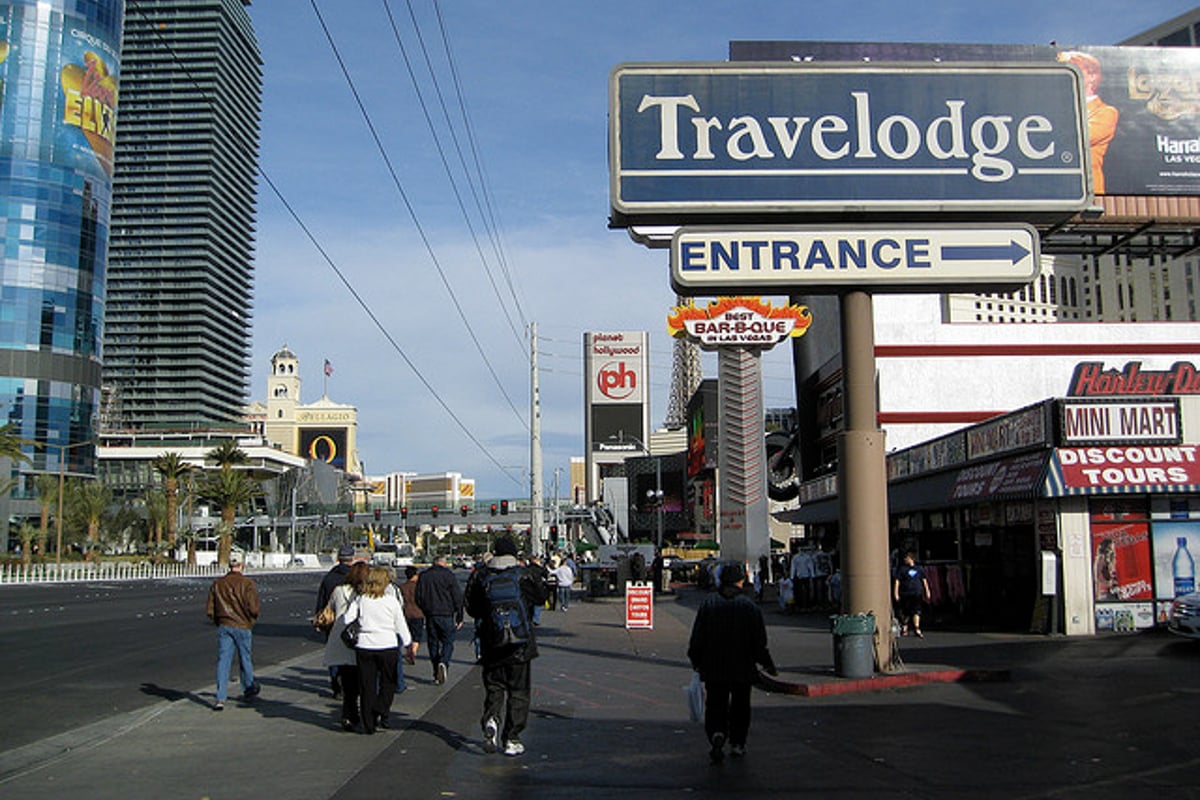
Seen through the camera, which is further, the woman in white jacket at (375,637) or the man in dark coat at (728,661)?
the woman in white jacket at (375,637)

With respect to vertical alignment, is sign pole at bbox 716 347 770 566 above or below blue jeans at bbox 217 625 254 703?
above

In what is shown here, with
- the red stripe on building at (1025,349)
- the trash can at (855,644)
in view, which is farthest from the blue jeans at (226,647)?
the red stripe on building at (1025,349)

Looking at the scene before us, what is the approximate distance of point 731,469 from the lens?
125ft

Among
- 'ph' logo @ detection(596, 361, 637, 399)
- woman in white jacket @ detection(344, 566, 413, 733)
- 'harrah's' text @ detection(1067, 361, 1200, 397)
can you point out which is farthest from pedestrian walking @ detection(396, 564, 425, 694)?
'ph' logo @ detection(596, 361, 637, 399)

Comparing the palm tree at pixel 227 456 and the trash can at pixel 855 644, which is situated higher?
the palm tree at pixel 227 456

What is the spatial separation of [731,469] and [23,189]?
295 feet

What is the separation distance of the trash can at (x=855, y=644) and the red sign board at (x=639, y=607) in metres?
10.9

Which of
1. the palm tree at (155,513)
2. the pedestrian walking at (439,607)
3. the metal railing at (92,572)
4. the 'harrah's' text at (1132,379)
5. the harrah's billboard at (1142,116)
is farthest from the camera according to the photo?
the palm tree at (155,513)

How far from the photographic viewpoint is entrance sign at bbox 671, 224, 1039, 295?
14.2 meters

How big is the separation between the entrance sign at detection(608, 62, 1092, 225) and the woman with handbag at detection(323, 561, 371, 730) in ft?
20.4

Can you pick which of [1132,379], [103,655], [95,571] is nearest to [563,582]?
[103,655]

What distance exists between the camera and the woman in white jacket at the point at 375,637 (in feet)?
33.4

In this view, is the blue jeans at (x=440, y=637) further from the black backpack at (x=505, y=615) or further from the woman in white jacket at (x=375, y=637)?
the black backpack at (x=505, y=615)

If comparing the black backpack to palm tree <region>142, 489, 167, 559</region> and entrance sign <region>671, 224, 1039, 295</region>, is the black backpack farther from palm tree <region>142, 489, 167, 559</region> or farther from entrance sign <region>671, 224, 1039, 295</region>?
palm tree <region>142, 489, 167, 559</region>
